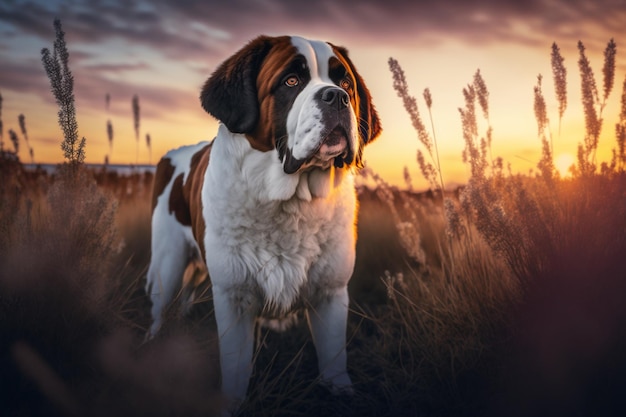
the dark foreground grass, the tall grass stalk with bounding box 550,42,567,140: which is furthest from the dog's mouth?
the tall grass stalk with bounding box 550,42,567,140

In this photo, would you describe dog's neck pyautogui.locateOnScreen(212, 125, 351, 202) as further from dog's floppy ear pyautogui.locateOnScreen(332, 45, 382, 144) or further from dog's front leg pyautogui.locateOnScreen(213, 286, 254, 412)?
dog's front leg pyautogui.locateOnScreen(213, 286, 254, 412)

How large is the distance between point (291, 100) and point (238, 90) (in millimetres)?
349

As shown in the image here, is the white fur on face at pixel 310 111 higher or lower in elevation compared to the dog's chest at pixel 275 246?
higher

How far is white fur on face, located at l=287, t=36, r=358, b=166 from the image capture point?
8.09 ft

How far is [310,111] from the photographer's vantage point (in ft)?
8.07

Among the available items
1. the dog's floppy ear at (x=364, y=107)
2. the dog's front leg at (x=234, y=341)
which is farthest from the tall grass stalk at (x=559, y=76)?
the dog's front leg at (x=234, y=341)

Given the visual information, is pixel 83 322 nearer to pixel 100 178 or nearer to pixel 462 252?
pixel 462 252

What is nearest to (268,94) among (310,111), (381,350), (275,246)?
(310,111)

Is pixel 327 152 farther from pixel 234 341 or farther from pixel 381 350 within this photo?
pixel 381 350

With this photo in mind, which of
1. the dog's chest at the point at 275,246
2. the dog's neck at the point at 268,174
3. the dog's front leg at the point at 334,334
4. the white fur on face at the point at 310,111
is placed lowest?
the dog's front leg at the point at 334,334

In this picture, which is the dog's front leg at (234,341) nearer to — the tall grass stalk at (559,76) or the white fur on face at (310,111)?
the white fur on face at (310,111)

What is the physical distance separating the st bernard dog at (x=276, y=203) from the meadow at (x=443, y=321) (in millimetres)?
203

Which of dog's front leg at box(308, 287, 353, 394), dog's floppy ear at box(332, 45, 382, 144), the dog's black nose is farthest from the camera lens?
dog's floppy ear at box(332, 45, 382, 144)

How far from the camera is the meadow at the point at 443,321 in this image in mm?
2188
